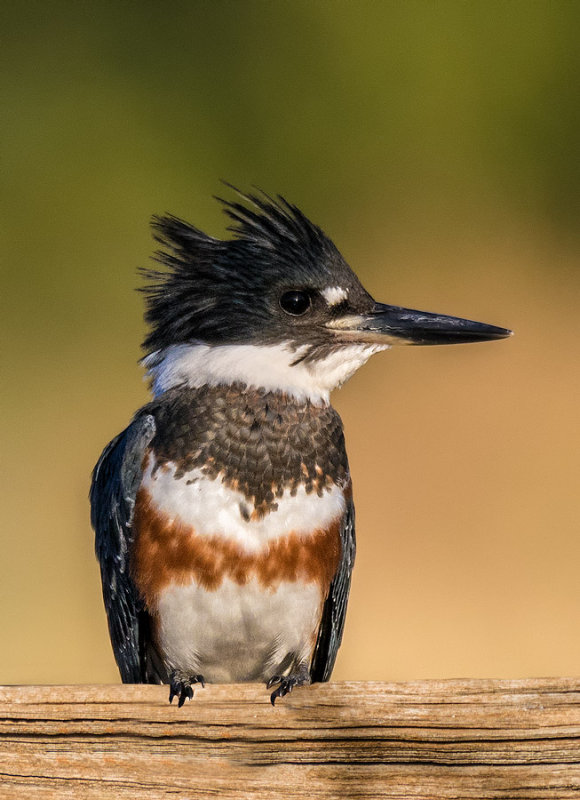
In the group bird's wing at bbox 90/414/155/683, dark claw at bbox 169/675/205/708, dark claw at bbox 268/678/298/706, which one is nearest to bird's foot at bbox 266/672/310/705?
dark claw at bbox 268/678/298/706

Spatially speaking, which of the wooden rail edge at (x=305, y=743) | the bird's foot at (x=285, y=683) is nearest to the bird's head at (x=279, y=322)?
the bird's foot at (x=285, y=683)

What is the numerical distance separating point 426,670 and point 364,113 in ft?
4.52

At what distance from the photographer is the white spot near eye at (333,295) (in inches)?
71.4

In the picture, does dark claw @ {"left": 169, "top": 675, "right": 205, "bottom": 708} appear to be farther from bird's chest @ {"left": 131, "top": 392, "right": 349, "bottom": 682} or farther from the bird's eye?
the bird's eye

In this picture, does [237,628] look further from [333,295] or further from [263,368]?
[333,295]

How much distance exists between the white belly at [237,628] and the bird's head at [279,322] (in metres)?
0.34

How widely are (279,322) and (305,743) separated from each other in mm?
765

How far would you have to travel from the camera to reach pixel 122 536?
1.83 meters

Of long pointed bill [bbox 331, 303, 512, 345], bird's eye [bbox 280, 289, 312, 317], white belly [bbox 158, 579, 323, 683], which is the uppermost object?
bird's eye [bbox 280, 289, 312, 317]

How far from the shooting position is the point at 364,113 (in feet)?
8.83

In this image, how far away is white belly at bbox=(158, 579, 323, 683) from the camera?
5.71 ft

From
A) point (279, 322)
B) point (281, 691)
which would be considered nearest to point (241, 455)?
point (279, 322)

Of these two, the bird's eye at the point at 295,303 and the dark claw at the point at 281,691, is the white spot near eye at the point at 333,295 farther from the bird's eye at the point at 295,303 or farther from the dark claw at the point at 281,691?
the dark claw at the point at 281,691

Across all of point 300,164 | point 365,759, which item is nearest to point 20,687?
point 365,759
